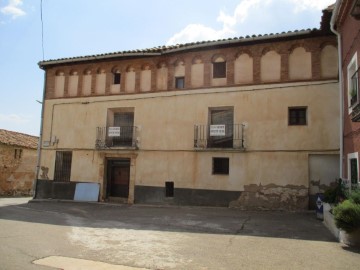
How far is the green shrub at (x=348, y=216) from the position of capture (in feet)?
21.4

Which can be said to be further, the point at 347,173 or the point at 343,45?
the point at 343,45

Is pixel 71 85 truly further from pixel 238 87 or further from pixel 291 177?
pixel 291 177

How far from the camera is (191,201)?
45.4ft

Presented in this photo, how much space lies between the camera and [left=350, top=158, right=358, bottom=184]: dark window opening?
359 inches

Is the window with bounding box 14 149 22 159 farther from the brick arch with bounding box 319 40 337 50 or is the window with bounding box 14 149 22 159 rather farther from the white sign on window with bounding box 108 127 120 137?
the brick arch with bounding box 319 40 337 50

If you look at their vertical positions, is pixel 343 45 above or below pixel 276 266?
above

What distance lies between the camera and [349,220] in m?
6.56

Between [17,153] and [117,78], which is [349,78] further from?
[17,153]

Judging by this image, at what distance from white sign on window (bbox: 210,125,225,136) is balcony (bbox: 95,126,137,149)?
3698mm

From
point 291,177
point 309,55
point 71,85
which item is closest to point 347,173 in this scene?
point 291,177

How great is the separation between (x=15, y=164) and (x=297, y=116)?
20225mm

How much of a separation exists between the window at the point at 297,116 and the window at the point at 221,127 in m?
2.35

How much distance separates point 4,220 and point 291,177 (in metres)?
9.99

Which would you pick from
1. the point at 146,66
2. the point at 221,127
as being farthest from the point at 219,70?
the point at 146,66
